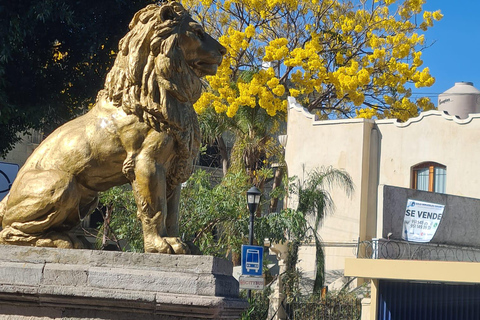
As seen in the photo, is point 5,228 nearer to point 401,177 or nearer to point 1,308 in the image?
point 1,308

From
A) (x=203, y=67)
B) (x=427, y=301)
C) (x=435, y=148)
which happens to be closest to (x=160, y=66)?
(x=203, y=67)

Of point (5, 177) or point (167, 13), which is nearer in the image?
point (167, 13)

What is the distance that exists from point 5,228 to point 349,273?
418 inches

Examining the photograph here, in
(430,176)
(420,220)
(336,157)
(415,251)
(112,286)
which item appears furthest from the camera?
(336,157)

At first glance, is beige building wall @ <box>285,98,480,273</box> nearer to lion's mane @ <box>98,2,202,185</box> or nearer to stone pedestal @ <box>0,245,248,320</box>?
lion's mane @ <box>98,2,202,185</box>

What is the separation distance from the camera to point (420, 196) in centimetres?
1906

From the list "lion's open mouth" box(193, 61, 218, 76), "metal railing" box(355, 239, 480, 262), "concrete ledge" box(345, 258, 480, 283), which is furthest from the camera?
"metal railing" box(355, 239, 480, 262)

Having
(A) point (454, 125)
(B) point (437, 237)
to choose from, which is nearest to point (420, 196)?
(B) point (437, 237)

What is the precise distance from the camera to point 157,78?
5309mm

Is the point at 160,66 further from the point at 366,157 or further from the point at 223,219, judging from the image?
the point at 366,157

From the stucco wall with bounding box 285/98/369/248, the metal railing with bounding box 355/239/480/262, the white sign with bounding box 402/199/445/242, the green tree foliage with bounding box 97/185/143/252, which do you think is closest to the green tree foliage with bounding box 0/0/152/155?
the green tree foliage with bounding box 97/185/143/252

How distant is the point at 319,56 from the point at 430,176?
5.76m

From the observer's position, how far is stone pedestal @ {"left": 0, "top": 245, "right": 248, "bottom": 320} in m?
4.90

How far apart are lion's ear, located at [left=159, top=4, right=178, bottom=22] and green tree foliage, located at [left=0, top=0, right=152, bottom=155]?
17.9 feet
